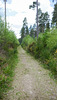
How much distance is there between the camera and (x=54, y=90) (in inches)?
179

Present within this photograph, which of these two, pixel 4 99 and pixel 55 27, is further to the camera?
pixel 55 27

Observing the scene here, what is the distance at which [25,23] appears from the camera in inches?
2012

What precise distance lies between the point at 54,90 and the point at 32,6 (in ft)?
53.2

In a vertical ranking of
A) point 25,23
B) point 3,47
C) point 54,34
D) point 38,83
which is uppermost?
point 25,23

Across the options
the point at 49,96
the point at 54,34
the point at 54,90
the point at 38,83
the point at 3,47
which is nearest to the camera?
the point at 49,96

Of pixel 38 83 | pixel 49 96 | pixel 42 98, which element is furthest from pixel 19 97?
pixel 38 83

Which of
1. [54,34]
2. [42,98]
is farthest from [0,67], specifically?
[54,34]

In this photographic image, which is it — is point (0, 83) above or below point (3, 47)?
A: below

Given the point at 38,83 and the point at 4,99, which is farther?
the point at 38,83

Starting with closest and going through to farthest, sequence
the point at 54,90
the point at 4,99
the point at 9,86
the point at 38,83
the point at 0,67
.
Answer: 1. the point at 4,99
2. the point at 54,90
3. the point at 9,86
4. the point at 38,83
5. the point at 0,67

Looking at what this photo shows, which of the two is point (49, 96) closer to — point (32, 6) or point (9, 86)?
point (9, 86)

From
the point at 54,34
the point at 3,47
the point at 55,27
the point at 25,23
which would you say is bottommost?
the point at 3,47

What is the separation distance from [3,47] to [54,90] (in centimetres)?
649

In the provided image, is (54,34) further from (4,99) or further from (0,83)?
(4,99)
